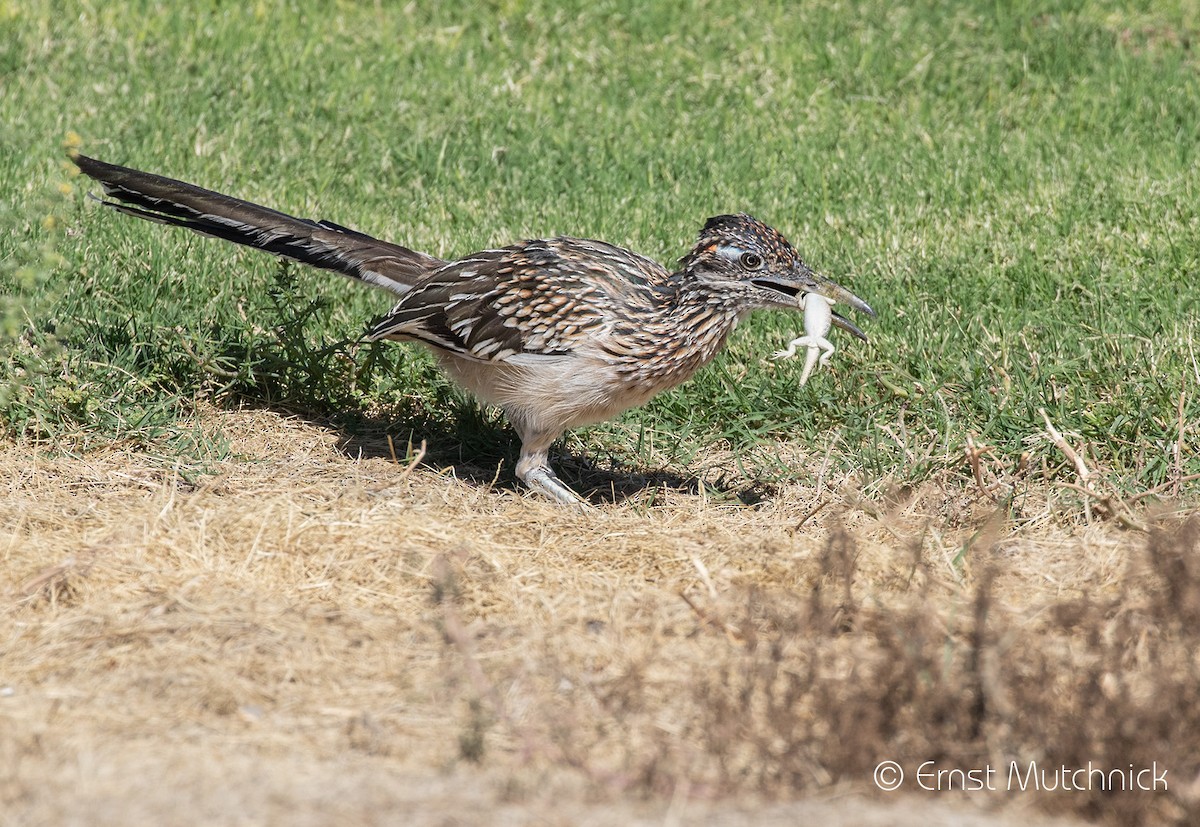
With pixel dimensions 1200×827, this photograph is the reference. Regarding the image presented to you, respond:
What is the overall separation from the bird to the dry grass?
19.6 inches

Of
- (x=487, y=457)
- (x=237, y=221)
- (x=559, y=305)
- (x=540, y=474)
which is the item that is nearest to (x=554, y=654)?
(x=540, y=474)

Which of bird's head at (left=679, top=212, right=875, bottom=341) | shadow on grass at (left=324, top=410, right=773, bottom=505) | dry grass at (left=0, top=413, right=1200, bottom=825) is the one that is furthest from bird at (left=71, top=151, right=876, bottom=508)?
dry grass at (left=0, top=413, right=1200, bottom=825)

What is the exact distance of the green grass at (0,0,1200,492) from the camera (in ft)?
21.9

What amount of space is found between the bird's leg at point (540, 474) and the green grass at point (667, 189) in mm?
584

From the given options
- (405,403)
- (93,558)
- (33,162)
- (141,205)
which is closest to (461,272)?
(405,403)

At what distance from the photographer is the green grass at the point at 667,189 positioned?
21.9 feet

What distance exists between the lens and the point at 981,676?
3836 millimetres

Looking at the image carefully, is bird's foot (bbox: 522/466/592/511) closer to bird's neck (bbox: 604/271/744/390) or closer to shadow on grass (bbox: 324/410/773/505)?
shadow on grass (bbox: 324/410/773/505)

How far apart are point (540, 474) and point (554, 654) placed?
1.96m

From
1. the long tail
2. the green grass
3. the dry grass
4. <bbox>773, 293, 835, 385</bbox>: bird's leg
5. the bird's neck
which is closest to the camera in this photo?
the dry grass

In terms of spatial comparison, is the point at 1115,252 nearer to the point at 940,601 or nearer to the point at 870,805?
the point at 940,601

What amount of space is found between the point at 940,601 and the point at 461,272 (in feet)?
8.86

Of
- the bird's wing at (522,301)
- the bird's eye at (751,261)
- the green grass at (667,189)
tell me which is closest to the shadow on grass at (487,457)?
the green grass at (667,189)

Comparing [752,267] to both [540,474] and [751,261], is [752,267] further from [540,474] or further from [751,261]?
[540,474]
